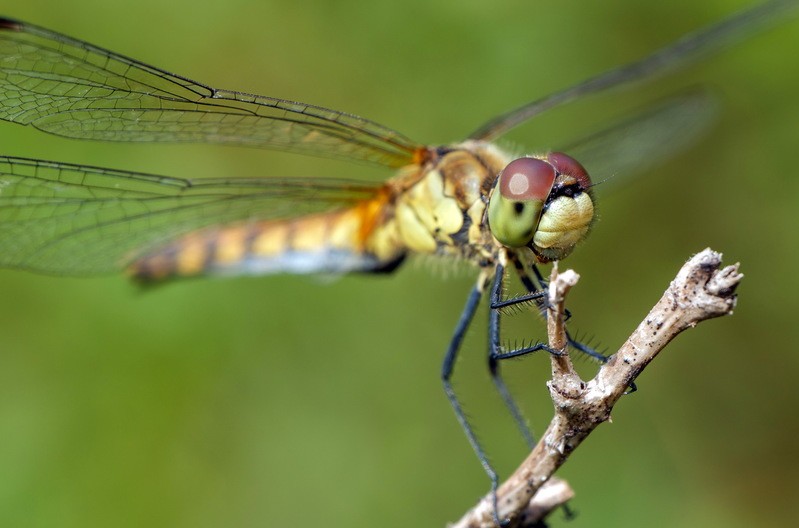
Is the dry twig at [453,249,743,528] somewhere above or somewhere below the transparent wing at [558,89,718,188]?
below

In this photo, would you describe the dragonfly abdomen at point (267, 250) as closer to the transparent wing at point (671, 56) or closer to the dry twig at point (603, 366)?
the transparent wing at point (671, 56)

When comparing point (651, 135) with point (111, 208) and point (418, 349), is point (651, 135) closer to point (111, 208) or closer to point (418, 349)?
point (418, 349)

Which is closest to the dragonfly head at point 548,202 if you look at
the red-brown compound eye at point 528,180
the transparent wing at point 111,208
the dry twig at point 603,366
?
the red-brown compound eye at point 528,180

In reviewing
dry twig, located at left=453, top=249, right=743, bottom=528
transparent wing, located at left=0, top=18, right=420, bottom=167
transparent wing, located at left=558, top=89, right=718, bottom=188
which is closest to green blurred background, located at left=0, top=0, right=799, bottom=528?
transparent wing, located at left=558, top=89, right=718, bottom=188

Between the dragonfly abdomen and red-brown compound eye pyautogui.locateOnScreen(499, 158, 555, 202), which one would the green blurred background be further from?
red-brown compound eye pyautogui.locateOnScreen(499, 158, 555, 202)

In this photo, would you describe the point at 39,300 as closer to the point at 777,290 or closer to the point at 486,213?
the point at 486,213
